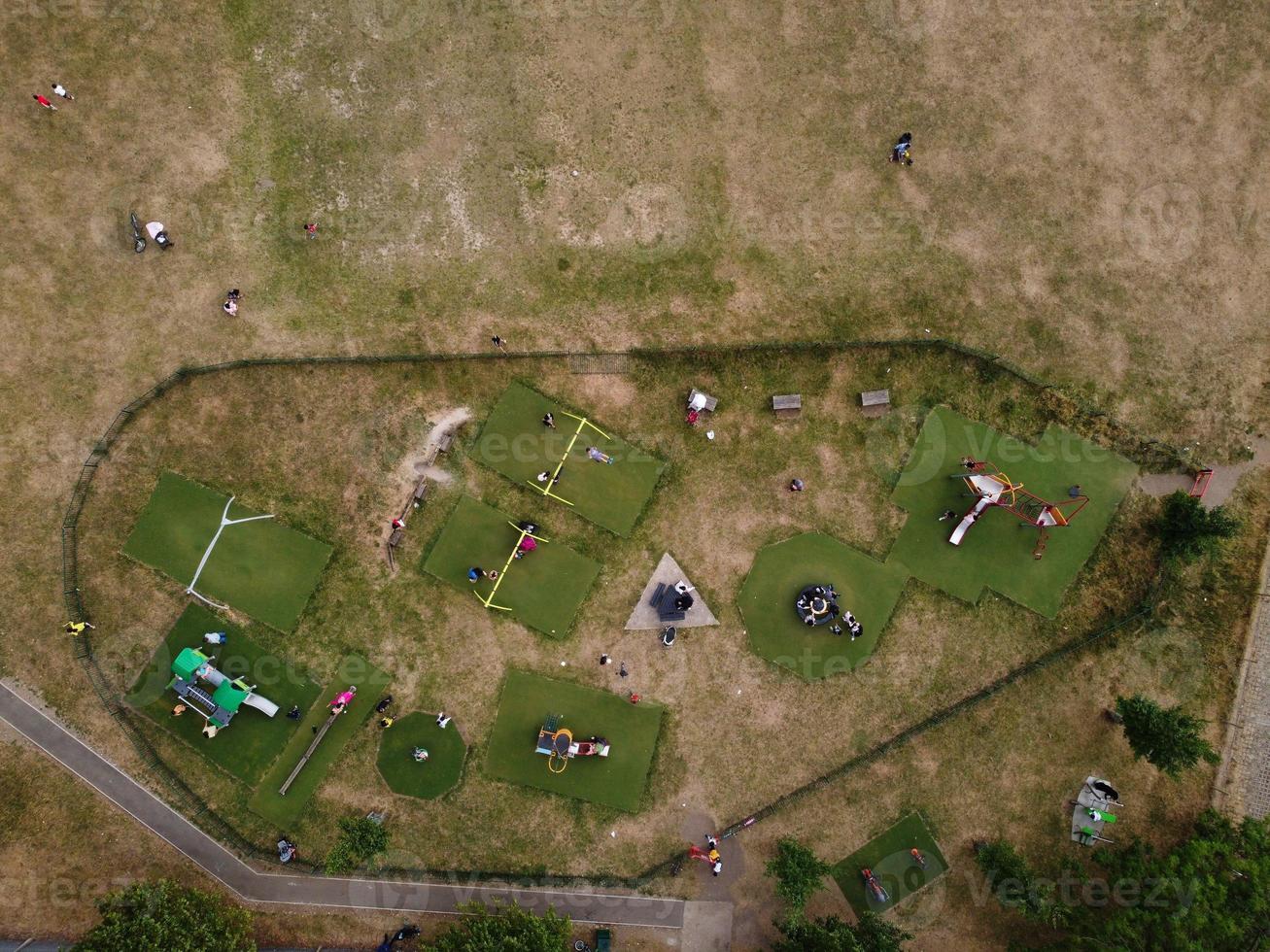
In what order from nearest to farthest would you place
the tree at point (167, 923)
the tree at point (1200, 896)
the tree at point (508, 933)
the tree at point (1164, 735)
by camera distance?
the tree at point (167, 923) < the tree at point (508, 933) < the tree at point (1200, 896) < the tree at point (1164, 735)

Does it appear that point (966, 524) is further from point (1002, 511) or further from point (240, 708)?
point (240, 708)

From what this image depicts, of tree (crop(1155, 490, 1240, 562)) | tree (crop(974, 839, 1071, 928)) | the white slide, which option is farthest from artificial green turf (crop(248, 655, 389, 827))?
tree (crop(1155, 490, 1240, 562))

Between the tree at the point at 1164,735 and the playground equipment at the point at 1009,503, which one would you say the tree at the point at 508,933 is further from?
the tree at the point at 1164,735

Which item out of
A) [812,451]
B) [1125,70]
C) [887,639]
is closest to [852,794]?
[887,639]

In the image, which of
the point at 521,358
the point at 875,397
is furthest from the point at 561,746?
the point at 875,397

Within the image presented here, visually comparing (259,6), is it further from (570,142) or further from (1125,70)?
(1125,70)

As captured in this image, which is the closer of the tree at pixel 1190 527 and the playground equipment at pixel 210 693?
the tree at pixel 1190 527

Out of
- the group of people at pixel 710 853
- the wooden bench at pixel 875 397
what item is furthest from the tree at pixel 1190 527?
the group of people at pixel 710 853
